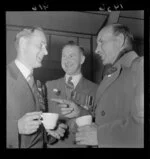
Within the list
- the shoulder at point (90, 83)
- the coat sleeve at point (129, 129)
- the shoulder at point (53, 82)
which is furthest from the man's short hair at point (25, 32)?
the coat sleeve at point (129, 129)

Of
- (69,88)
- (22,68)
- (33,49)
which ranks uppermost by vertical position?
(33,49)

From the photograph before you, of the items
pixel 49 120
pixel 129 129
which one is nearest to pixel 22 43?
pixel 49 120

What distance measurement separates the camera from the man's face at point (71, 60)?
1908 mm

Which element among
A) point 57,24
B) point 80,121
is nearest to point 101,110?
point 80,121

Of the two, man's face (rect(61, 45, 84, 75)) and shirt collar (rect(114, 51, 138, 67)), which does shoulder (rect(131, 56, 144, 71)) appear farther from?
man's face (rect(61, 45, 84, 75))

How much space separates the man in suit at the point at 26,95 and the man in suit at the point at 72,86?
7cm

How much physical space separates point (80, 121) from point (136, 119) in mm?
292

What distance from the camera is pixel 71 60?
191 centimetres

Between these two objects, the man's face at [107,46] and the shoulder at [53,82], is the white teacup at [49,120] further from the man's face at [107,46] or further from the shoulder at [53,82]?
the man's face at [107,46]

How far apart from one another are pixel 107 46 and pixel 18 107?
57cm

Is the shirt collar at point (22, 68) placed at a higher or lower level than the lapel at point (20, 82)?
higher

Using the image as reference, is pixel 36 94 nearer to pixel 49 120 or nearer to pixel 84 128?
pixel 49 120

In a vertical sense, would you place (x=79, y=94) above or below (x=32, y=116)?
above
